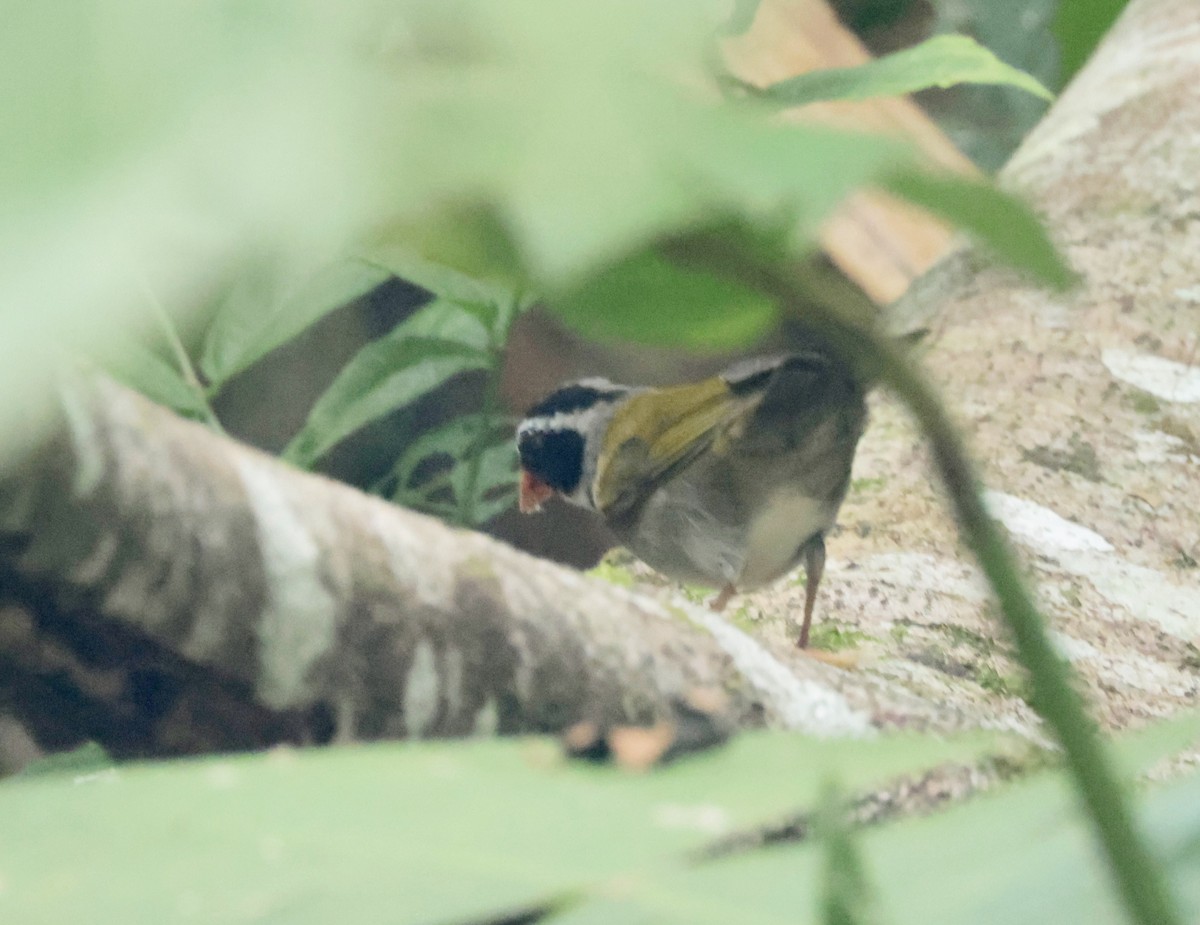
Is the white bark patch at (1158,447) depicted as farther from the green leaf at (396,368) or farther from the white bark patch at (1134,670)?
the green leaf at (396,368)

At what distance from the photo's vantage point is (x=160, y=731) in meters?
0.56

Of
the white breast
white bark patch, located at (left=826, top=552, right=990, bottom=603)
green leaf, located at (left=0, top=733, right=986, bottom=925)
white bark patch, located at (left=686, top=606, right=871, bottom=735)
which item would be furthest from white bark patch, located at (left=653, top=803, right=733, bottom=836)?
the white breast

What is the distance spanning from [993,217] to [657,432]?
1331mm

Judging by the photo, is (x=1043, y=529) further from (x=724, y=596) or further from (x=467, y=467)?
(x=467, y=467)

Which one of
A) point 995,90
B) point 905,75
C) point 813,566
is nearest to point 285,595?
point 905,75

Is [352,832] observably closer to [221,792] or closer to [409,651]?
[221,792]

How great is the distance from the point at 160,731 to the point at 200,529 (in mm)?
183

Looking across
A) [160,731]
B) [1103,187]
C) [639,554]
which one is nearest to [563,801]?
[160,731]

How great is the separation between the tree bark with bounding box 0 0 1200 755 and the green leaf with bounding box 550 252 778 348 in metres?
0.05

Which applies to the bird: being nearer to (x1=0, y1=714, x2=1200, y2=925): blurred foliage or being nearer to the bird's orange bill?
the bird's orange bill

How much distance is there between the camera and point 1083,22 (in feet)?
1.25

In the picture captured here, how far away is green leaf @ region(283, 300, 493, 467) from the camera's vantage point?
65.4 inches

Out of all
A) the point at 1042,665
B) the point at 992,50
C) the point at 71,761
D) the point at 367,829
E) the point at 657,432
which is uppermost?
the point at 992,50

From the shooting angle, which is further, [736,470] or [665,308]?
[736,470]
